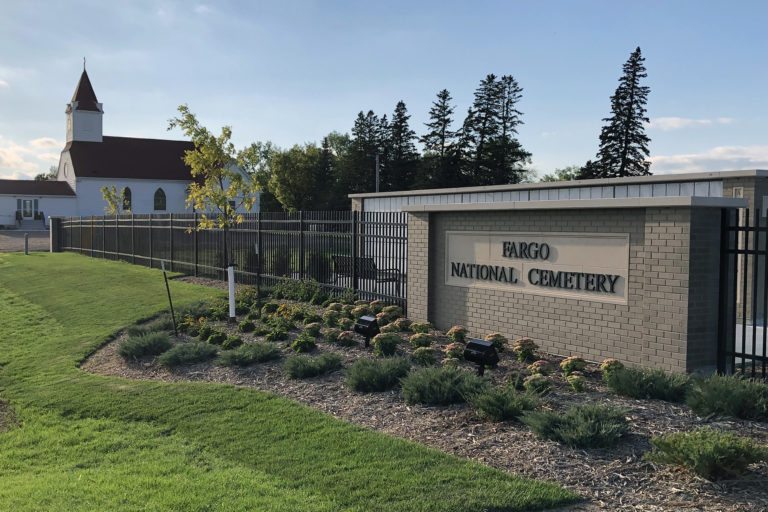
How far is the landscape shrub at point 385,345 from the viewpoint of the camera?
902 centimetres

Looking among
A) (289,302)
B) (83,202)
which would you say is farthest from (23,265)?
(83,202)

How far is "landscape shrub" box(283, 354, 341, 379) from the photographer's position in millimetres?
8211

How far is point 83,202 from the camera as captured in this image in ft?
198

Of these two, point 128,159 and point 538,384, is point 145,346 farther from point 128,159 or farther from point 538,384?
point 128,159

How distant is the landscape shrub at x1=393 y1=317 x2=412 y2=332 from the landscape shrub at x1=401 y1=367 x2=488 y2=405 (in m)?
3.55

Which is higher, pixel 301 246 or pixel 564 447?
pixel 301 246

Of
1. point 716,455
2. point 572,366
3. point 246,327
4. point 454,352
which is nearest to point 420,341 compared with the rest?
point 454,352

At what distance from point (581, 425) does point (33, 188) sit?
62539mm

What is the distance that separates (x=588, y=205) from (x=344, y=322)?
415 cm

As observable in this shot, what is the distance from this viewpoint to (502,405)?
20.2ft

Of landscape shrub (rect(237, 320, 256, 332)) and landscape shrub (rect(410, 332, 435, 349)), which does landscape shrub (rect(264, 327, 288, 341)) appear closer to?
landscape shrub (rect(237, 320, 256, 332))

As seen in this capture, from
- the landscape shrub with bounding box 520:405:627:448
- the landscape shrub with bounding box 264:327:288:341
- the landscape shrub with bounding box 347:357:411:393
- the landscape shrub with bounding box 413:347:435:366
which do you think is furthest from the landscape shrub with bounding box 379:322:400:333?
the landscape shrub with bounding box 520:405:627:448

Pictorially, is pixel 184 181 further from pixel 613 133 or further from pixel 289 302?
pixel 289 302

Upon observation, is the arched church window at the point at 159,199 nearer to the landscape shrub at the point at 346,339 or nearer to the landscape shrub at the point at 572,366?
the landscape shrub at the point at 346,339
